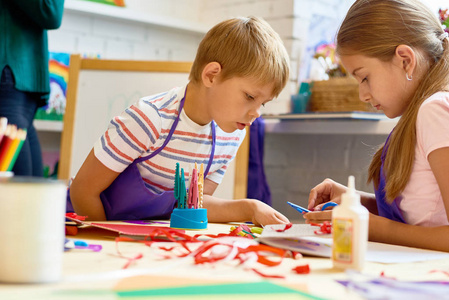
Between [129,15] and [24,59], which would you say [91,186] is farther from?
[129,15]

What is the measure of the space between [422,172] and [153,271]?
1.86ft

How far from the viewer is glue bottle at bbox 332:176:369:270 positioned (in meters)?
0.64

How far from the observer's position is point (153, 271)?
1.95 ft

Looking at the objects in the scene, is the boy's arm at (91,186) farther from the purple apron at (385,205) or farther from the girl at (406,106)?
the purple apron at (385,205)

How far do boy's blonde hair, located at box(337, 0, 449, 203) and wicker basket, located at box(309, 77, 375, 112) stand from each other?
1096mm

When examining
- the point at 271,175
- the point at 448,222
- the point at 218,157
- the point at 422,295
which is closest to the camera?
the point at 422,295

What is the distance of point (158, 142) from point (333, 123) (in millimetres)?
1129

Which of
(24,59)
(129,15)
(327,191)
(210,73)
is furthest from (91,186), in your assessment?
(129,15)

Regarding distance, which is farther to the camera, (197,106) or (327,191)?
(197,106)

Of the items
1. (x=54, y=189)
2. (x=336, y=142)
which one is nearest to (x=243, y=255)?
(x=54, y=189)

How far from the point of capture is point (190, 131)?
132 cm

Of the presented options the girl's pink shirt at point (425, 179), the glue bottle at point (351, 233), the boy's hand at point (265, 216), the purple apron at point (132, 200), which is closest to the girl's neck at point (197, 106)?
the purple apron at point (132, 200)

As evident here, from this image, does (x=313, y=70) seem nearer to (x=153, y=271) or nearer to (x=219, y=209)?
(x=219, y=209)

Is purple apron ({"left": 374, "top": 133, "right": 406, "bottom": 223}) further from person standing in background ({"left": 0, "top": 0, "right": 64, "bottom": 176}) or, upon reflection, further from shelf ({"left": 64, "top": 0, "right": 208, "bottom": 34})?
shelf ({"left": 64, "top": 0, "right": 208, "bottom": 34})
